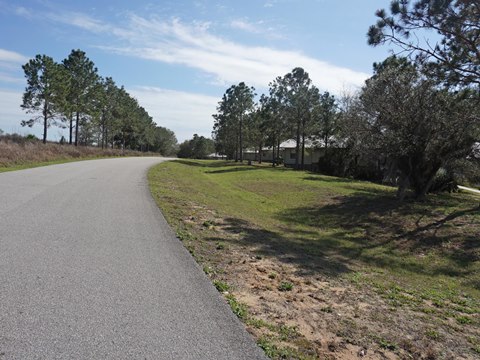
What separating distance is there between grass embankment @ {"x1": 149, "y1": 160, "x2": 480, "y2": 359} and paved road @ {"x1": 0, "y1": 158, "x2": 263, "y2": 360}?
416mm

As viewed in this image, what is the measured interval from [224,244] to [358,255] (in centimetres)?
436

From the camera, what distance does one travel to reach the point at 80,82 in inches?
2023

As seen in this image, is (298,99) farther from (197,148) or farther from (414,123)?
(197,148)

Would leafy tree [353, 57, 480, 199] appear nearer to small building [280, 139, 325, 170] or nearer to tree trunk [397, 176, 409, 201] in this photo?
tree trunk [397, 176, 409, 201]

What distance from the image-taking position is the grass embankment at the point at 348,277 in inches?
174

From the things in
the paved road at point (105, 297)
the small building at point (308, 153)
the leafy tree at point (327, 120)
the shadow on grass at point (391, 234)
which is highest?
the leafy tree at point (327, 120)

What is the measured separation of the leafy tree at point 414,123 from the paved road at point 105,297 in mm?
12648

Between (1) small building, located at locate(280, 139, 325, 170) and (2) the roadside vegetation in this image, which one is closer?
(2) the roadside vegetation

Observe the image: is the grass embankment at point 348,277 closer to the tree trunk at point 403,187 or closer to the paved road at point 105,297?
the paved road at point 105,297

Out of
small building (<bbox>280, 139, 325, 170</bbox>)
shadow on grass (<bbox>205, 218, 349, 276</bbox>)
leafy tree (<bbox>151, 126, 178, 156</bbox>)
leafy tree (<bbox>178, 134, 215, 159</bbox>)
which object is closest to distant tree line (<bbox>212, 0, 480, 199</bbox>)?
shadow on grass (<bbox>205, 218, 349, 276</bbox>)

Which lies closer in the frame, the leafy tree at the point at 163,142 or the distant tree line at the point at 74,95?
the distant tree line at the point at 74,95

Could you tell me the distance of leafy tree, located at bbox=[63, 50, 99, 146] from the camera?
50312 millimetres

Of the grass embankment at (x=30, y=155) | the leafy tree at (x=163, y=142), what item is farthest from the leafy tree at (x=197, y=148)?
the grass embankment at (x=30, y=155)

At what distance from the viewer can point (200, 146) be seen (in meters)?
109
